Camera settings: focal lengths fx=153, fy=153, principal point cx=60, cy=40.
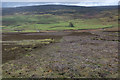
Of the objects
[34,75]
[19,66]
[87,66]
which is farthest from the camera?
[19,66]

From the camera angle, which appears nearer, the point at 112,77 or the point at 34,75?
the point at 112,77

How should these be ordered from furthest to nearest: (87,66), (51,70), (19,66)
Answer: (19,66) → (87,66) → (51,70)

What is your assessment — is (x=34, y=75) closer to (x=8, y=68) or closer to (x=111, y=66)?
(x=8, y=68)

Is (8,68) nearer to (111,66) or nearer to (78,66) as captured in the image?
(78,66)

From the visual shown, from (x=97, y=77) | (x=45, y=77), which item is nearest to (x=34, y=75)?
(x=45, y=77)

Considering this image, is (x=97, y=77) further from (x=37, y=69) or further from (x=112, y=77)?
(x=37, y=69)

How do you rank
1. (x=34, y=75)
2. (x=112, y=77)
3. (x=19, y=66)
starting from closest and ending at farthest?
(x=112, y=77)
(x=34, y=75)
(x=19, y=66)

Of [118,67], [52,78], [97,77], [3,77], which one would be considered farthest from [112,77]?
[3,77]

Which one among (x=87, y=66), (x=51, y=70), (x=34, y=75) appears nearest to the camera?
(x=34, y=75)
